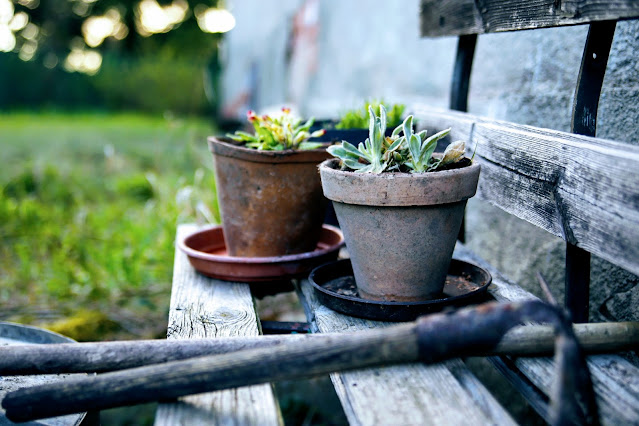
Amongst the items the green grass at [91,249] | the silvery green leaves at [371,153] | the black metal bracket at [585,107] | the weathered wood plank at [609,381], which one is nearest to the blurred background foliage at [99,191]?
the green grass at [91,249]

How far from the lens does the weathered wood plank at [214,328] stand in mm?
955

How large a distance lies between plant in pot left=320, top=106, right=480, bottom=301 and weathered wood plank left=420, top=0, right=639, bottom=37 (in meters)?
0.33

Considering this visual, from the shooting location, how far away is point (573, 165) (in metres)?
1.12

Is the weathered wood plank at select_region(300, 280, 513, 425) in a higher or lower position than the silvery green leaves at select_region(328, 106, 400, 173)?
lower

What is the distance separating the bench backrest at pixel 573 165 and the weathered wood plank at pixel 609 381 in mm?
185

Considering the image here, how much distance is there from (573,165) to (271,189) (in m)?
0.80

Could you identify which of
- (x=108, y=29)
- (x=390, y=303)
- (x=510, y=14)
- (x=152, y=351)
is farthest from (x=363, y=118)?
(x=108, y=29)

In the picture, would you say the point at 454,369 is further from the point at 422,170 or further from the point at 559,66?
the point at 559,66

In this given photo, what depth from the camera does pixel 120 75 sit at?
16.5 metres

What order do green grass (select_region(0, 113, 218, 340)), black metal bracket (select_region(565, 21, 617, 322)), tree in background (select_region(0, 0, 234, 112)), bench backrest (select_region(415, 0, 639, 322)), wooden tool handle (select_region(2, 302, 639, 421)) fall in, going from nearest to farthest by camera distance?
wooden tool handle (select_region(2, 302, 639, 421)) → bench backrest (select_region(415, 0, 639, 322)) → black metal bracket (select_region(565, 21, 617, 322)) → green grass (select_region(0, 113, 218, 340)) → tree in background (select_region(0, 0, 234, 112))

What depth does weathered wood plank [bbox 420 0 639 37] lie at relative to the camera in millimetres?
1085

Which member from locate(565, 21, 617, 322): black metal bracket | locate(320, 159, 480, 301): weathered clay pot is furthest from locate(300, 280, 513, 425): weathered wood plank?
locate(565, 21, 617, 322): black metal bracket

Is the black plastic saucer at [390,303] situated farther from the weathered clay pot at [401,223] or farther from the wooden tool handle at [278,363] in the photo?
the wooden tool handle at [278,363]

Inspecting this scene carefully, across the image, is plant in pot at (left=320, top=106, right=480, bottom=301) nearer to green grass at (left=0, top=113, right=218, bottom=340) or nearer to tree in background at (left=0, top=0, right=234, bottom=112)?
green grass at (left=0, top=113, right=218, bottom=340)
